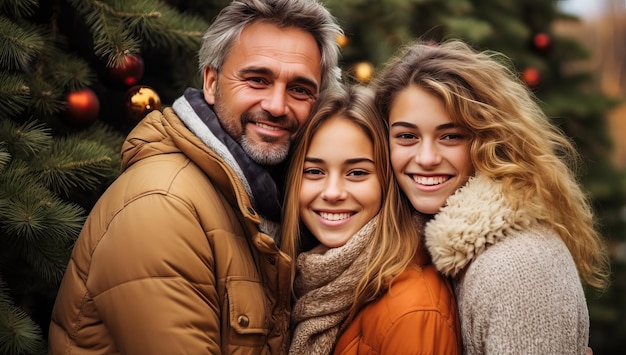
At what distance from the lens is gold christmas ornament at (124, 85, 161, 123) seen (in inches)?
108

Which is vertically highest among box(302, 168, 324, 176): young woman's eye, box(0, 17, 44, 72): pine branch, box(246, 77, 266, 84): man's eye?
box(0, 17, 44, 72): pine branch

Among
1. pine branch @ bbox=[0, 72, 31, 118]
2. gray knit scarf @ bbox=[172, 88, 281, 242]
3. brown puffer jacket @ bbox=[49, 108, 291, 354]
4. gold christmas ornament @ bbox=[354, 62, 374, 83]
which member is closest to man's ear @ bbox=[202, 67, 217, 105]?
gray knit scarf @ bbox=[172, 88, 281, 242]

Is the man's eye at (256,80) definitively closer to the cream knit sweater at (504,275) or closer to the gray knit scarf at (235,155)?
the gray knit scarf at (235,155)

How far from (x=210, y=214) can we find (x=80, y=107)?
2.24 feet

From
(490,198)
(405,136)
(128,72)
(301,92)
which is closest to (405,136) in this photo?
(405,136)

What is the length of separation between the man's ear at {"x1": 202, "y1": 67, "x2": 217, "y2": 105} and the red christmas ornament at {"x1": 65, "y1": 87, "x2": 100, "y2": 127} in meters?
0.51

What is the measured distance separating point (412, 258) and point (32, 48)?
154cm

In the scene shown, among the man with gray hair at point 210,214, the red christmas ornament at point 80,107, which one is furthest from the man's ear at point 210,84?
the red christmas ornament at point 80,107

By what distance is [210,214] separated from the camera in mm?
2383

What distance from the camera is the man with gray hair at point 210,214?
2.19 metres

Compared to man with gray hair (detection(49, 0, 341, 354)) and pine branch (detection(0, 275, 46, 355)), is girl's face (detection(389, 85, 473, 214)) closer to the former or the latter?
man with gray hair (detection(49, 0, 341, 354))

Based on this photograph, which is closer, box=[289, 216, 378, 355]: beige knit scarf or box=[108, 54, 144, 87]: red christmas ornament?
box=[289, 216, 378, 355]: beige knit scarf

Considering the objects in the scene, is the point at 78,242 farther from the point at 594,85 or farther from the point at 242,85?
the point at 594,85

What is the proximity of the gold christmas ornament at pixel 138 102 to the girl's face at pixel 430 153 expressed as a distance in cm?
100
